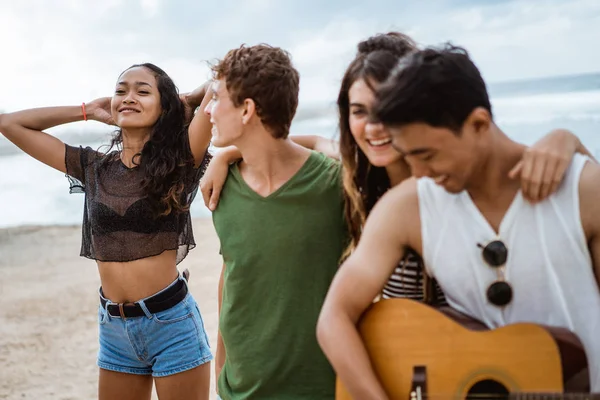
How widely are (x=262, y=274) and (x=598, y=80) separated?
24.8 m

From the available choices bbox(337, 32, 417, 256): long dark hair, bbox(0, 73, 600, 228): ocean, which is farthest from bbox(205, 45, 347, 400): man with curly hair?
bbox(0, 73, 600, 228): ocean

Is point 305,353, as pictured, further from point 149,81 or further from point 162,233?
point 149,81

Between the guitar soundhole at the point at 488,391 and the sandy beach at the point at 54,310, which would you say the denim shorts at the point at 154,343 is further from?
the sandy beach at the point at 54,310

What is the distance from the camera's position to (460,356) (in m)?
1.64

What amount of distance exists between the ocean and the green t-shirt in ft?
26.6

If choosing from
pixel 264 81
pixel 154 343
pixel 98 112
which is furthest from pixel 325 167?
pixel 98 112

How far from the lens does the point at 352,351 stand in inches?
67.5

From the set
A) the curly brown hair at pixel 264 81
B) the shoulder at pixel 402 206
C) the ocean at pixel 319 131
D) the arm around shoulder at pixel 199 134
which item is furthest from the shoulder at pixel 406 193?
the ocean at pixel 319 131

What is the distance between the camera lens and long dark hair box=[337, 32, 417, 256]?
2.02 meters

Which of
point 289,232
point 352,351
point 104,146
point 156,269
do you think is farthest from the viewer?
point 104,146

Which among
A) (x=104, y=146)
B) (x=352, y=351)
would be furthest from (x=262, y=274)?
(x=104, y=146)

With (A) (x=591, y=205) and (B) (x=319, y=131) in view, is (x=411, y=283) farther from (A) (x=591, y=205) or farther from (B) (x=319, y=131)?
(B) (x=319, y=131)

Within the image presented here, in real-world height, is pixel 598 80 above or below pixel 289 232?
above

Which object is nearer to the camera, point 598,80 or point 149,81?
point 149,81
